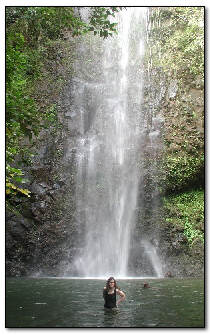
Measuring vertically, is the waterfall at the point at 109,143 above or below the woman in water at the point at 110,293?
above

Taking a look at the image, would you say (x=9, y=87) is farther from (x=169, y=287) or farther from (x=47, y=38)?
(x=47, y=38)

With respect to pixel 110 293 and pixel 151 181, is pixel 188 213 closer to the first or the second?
pixel 151 181

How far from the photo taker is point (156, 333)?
4730 millimetres

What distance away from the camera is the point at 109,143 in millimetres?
15602

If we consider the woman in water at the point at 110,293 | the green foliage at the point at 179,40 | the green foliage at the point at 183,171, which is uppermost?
the green foliage at the point at 179,40

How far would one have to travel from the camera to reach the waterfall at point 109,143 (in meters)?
13.6

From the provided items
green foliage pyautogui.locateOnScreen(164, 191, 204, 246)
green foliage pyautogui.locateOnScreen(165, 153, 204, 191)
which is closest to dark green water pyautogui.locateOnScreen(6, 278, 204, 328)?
green foliage pyautogui.locateOnScreen(164, 191, 204, 246)

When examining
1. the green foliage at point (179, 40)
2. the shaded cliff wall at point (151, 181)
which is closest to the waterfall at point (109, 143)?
the shaded cliff wall at point (151, 181)

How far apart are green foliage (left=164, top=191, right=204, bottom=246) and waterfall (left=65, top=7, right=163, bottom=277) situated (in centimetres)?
130

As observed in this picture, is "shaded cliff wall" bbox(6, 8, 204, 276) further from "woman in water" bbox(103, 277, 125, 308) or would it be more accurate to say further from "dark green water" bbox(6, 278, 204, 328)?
"woman in water" bbox(103, 277, 125, 308)

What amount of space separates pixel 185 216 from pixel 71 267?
172 inches

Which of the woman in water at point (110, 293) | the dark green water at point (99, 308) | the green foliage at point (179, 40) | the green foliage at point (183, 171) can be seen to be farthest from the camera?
the green foliage at point (179, 40)

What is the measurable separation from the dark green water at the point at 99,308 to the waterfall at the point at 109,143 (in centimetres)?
486

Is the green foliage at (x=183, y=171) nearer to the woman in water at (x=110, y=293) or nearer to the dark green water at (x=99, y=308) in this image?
the dark green water at (x=99, y=308)
